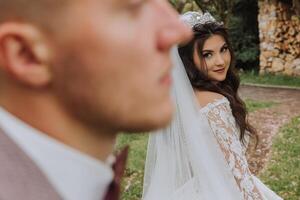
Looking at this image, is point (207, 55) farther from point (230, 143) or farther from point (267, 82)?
point (267, 82)

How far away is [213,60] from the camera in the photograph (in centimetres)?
274

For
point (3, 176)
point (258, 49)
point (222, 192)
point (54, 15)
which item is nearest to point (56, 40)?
point (54, 15)

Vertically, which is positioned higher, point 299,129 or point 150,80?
point 150,80

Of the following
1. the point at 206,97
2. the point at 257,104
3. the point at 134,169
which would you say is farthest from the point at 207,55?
the point at 257,104

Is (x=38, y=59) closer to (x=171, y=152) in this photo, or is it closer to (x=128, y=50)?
(x=128, y=50)

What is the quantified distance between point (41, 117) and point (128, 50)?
0.36 feet

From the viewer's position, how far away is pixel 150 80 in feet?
1.87

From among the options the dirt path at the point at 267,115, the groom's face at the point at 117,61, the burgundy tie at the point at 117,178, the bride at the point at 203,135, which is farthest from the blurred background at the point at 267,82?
the groom's face at the point at 117,61

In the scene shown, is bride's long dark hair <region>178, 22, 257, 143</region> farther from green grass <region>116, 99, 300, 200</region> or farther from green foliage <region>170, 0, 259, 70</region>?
green foliage <region>170, 0, 259, 70</region>

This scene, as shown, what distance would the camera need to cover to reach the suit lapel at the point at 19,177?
1.82 feet

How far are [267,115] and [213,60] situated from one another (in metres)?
4.48

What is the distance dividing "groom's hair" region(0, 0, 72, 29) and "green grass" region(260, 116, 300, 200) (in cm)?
394

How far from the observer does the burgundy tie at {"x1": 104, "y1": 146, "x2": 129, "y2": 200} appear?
0.62 metres

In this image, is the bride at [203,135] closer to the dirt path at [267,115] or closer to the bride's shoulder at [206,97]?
the bride's shoulder at [206,97]
